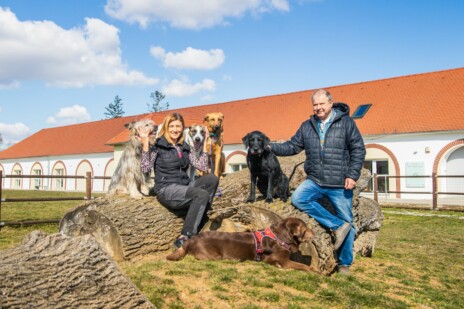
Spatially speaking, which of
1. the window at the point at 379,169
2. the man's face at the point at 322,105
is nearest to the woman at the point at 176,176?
the man's face at the point at 322,105

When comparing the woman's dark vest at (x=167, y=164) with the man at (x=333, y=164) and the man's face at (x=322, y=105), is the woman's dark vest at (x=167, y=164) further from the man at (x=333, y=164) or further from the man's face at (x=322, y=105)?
the man's face at (x=322, y=105)

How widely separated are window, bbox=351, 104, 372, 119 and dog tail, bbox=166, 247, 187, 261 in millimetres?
21962

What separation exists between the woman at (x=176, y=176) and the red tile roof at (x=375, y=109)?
19737 mm

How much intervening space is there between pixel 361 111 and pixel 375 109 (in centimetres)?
84

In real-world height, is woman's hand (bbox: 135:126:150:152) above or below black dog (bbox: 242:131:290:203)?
above

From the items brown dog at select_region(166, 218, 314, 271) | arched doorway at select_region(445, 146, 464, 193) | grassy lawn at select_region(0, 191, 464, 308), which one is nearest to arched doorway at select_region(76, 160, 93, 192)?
arched doorway at select_region(445, 146, 464, 193)

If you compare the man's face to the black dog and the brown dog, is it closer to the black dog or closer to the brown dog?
the black dog

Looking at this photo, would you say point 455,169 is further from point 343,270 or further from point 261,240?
point 261,240

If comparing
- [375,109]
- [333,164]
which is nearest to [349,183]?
[333,164]

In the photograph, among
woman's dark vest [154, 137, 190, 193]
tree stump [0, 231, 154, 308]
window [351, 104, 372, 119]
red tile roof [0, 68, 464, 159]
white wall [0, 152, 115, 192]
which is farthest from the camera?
white wall [0, 152, 115, 192]

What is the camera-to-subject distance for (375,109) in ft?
82.5

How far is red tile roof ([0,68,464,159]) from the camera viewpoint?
74.5 feet

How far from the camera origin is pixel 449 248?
8.60 meters

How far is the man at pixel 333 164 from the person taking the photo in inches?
203
